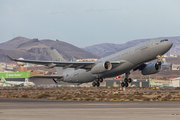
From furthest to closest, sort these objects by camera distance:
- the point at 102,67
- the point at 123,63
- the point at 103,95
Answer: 1. the point at 102,67
2. the point at 123,63
3. the point at 103,95

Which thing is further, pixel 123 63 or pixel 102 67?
pixel 102 67

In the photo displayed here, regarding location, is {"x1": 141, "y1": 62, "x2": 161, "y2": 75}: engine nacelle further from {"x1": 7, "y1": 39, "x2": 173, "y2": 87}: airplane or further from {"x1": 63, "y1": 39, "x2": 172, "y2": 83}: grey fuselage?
{"x1": 63, "y1": 39, "x2": 172, "y2": 83}: grey fuselage

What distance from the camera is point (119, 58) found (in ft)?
153

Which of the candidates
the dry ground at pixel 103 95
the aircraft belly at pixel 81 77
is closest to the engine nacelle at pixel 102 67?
the dry ground at pixel 103 95

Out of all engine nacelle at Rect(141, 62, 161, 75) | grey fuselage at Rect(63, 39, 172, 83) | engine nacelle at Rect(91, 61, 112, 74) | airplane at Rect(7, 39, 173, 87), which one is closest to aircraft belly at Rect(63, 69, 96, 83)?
airplane at Rect(7, 39, 173, 87)

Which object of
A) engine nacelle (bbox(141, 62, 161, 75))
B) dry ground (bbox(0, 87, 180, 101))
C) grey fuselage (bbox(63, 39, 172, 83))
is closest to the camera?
dry ground (bbox(0, 87, 180, 101))

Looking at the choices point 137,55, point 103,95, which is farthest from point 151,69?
point 103,95
